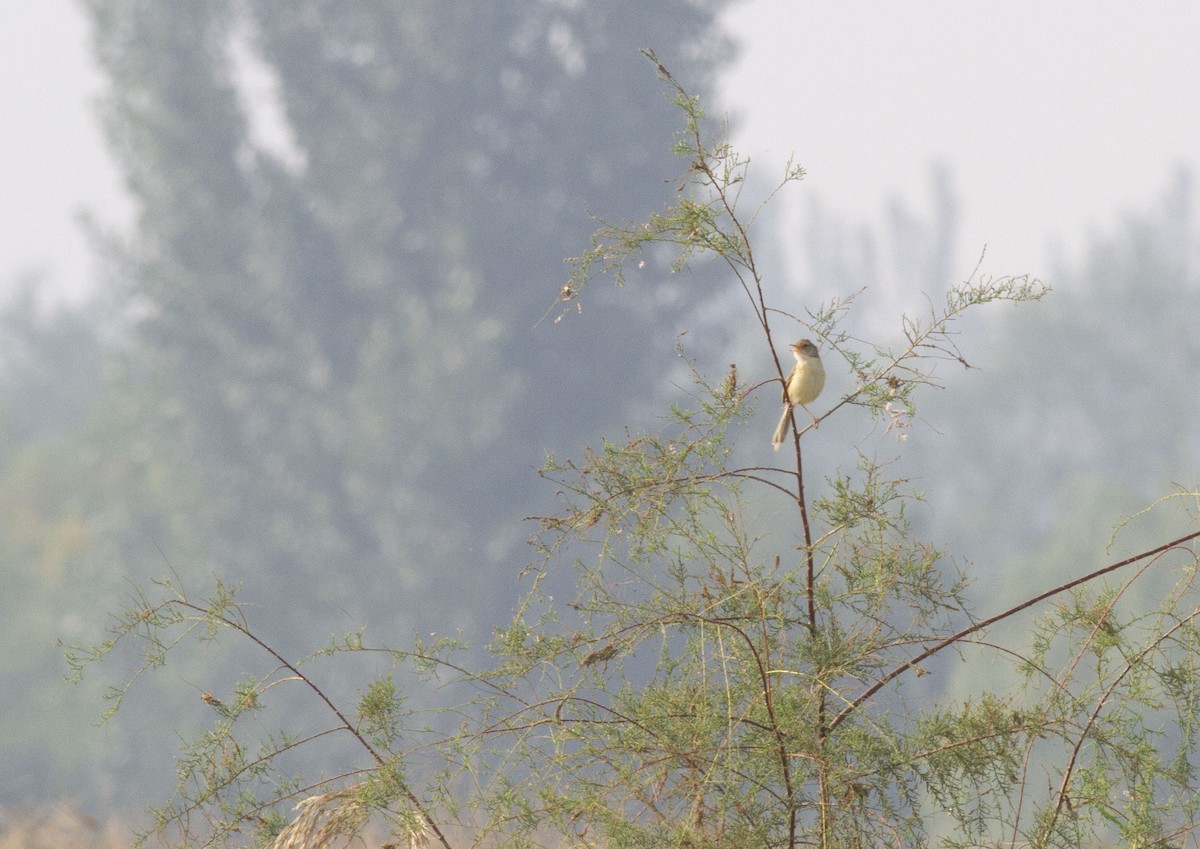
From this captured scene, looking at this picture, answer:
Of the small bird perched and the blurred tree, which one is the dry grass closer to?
the small bird perched

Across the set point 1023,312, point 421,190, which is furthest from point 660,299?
point 1023,312

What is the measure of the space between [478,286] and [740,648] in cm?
1665

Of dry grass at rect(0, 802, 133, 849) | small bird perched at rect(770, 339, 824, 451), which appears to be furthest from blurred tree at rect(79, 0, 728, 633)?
Result: small bird perched at rect(770, 339, 824, 451)

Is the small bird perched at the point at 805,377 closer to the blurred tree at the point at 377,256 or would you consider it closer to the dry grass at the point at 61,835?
the dry grass at the point at 61,835

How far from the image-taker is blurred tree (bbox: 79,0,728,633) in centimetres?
1897

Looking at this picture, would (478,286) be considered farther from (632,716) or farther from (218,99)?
(632,716)

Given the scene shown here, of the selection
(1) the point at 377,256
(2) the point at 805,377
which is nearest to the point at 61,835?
(2) the point at 805,377

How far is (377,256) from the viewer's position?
1984 cm

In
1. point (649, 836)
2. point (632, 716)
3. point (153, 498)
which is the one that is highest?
point (153, 498)

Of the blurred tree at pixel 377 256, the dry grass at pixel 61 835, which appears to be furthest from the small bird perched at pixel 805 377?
the blurred tree at pixel 377 256

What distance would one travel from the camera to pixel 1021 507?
32.1m

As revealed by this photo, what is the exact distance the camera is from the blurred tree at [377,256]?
1897 cm

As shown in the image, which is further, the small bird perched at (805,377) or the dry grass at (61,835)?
the dry grass at (61,835)

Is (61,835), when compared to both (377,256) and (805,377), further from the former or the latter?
(377,256)
